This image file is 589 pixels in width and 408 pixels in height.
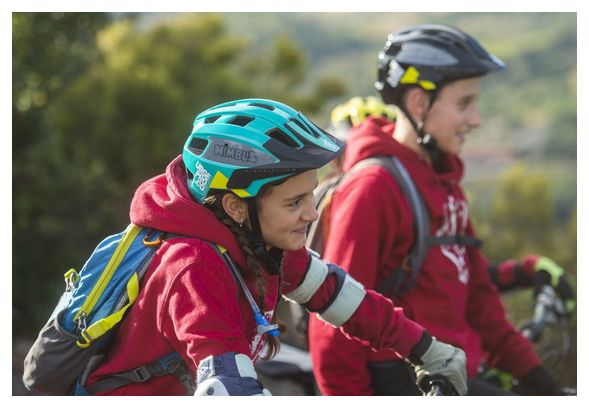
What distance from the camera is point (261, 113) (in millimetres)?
3387

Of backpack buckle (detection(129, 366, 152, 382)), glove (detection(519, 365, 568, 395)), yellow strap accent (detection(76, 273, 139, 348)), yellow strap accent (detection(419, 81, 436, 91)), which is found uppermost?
yellow strap accent (detection(419, 81, 436, 91))

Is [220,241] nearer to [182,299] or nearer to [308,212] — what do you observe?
[182,299]

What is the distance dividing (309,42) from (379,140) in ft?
112

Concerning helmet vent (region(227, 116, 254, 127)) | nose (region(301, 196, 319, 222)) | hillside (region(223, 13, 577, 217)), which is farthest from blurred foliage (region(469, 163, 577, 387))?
hillside (region(223, 13, 577, 217))

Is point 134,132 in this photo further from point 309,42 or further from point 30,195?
point 309,42

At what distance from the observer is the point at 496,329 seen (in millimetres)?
5062

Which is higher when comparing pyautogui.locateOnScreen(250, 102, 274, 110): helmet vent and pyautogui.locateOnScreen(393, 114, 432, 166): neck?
pyautogui.locateOnScreen(250, 102, 274, 110): helmet vent

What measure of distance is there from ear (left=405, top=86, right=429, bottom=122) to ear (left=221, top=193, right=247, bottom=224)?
165cm

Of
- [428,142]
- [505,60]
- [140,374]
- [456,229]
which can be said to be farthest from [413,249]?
[505,60]

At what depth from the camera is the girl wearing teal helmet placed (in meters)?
3.03

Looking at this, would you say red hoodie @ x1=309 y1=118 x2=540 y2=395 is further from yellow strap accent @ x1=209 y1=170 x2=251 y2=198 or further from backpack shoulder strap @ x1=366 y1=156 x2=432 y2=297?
yellow strap accent @ x1=209 y1=170 x2=251 y2=198

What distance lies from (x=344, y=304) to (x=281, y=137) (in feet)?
2.72

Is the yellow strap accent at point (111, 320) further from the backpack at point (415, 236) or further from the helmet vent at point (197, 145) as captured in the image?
the backpack at point (415, 236)
